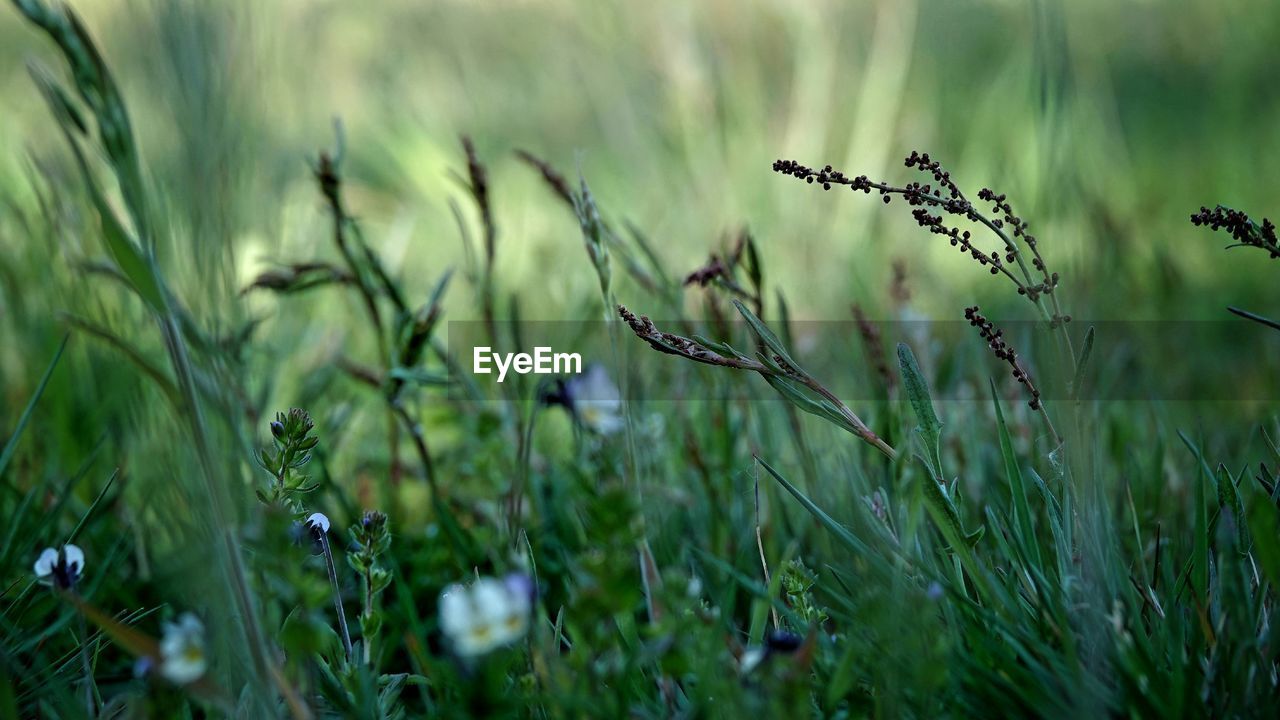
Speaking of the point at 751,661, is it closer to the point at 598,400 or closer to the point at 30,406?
the point at 30,406

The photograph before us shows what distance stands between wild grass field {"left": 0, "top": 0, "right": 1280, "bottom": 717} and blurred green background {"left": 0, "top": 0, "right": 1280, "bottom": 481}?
0.05 feet

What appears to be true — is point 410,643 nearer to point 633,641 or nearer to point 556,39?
point 633,641

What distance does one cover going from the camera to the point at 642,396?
3.90 feet

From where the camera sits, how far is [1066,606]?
608mm

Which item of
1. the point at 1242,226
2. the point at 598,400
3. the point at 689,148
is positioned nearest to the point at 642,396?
the point at 598,400

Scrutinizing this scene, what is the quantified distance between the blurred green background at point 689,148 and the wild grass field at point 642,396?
2 centimetres

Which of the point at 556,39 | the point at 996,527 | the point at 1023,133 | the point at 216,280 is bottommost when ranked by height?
the point at 996,527

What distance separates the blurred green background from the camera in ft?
4.74

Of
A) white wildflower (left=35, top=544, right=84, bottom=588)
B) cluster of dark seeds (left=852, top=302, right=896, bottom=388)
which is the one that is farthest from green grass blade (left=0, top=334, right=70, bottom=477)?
cluster of dark seeds (left=852, top=302, right=896, bottom=388)

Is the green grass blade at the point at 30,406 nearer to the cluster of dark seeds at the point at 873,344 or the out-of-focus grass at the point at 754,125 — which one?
the out-of-focus grass at the point at 754,125

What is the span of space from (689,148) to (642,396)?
107 cm

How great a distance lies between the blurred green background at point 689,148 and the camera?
145cm

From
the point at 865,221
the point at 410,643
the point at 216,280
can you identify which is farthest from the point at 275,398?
the point at 865,221

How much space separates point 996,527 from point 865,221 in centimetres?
179
